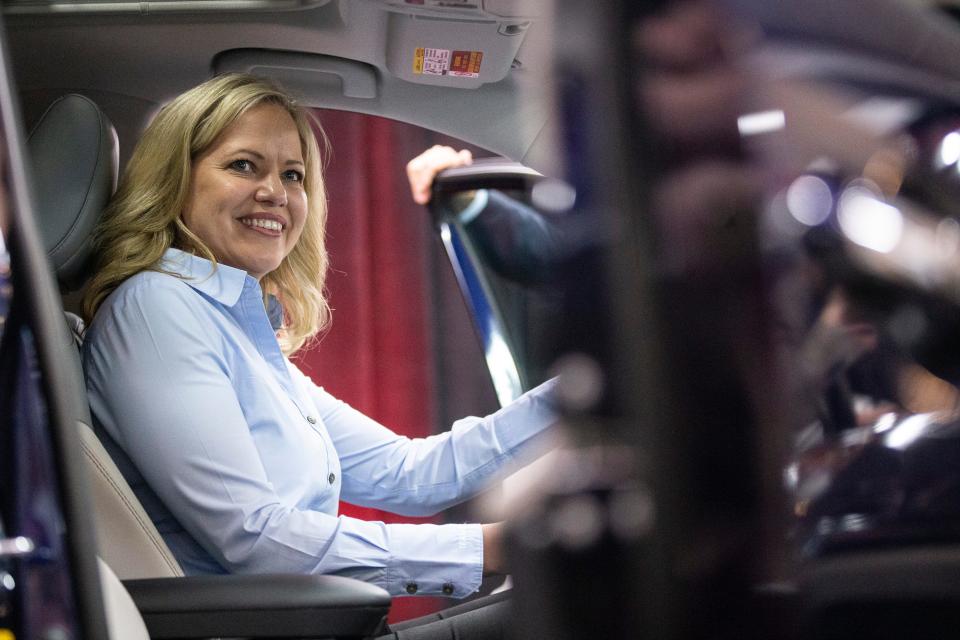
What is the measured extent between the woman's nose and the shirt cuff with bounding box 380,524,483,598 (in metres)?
0.61

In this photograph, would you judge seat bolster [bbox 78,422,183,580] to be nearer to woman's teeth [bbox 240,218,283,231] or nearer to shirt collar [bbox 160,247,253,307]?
shirt collar [bbox 160,247,253,307]

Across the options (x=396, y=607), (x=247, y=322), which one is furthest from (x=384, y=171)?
(x=247, y=322)

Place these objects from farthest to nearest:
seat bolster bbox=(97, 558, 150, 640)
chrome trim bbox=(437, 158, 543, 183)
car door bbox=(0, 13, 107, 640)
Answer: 1. chrome trim bbox=(437, 158, 543, 183)
2. seat bolster bbox=(97, 558, 150, 640)
3. car door bbox=(0, 13, 107, 640)

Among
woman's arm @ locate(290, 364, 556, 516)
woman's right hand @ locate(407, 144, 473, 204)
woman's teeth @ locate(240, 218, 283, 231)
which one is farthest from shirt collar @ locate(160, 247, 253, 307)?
woman's right hand @ locate(407, 144, 473, 204)

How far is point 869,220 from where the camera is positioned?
0.56 m

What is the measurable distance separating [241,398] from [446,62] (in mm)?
619

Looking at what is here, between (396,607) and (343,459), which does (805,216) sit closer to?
(343,459)

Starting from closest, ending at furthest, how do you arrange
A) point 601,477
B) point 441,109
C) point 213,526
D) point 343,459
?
point 601,477, point 213,526, point 441,109, point 343,459

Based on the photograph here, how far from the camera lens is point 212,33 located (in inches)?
64.0

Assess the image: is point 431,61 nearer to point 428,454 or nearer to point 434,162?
point 434,162

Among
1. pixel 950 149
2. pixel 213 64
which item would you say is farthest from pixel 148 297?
pixel 950 149

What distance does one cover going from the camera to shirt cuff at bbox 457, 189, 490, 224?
186cm

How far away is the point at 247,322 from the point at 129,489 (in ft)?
1.16

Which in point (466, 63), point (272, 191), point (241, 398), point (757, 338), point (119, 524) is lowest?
point (119, 524)
